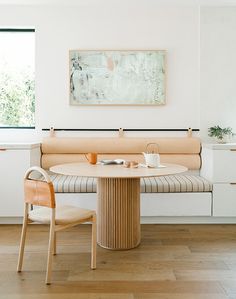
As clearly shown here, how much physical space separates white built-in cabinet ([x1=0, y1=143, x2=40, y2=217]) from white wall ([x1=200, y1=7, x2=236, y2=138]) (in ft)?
7.08

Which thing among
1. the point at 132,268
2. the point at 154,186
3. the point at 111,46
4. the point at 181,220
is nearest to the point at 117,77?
the point at 111,46

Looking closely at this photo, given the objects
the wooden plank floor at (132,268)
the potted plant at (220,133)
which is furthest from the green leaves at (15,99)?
the potted plant at (220,133)

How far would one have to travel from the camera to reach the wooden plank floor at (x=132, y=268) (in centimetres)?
199

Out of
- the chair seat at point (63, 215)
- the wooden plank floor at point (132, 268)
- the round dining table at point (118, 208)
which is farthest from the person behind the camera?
the round dining table at point (118, 208)

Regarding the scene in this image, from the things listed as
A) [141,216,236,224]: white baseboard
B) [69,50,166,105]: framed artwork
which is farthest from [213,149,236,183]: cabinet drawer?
[69,50,166,105]: framed artwork

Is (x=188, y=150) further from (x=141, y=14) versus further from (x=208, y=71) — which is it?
(x=141, y=14)

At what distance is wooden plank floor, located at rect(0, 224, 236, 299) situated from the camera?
1.99 metres

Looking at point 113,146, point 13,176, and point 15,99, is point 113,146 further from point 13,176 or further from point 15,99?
point 15,99

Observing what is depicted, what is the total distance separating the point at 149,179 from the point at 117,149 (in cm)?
57

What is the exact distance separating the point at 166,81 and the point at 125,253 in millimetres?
2248

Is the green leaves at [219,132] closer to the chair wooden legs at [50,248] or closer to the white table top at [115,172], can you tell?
the white table top at [115,172]

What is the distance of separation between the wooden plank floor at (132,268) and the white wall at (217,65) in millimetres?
1532

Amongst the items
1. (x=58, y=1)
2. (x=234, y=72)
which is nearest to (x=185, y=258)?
(x=234, y=72)

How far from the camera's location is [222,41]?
3.96 metres
